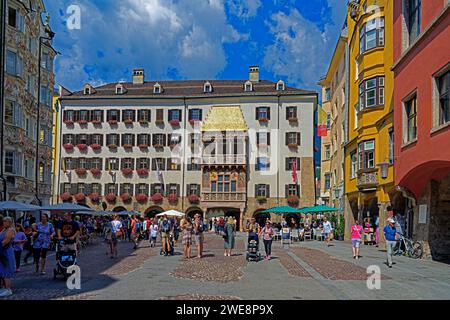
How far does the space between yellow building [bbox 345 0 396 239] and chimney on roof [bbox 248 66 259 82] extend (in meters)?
32.7

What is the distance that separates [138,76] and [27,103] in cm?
3463

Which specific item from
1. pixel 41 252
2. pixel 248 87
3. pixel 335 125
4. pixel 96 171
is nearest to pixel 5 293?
pixel 41 252

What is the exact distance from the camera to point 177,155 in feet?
206

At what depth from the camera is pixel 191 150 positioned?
6309 cm

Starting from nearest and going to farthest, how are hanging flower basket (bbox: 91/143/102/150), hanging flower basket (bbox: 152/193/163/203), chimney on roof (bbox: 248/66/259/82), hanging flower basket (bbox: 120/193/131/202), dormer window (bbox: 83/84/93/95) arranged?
hanging flower basket (bbox: 152/193/163/203)
hanging flower basket (bbox: 120/193/131/202)
hanging flower basket (bbox: 91/143/102/150)
dormer window (bbox: 83/84/93/95)
chimney on roof (bbox: 248/66/259/82)

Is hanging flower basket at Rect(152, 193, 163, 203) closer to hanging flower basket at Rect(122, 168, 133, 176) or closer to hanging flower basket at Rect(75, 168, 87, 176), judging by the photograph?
hanging flower basket at Rect(122, 168, 133, 176)

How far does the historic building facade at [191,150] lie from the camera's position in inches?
2418

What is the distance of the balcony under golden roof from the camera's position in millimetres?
62500

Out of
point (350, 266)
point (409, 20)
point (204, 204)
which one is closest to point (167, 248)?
point (350, 266)

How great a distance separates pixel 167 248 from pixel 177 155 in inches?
1547

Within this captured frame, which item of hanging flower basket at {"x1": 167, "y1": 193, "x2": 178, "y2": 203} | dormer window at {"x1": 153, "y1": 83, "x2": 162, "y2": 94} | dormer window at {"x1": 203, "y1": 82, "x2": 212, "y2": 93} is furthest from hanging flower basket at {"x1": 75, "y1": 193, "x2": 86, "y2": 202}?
dormer window at {"x1": 203, "y1": 82, "x2": 212, "y2": 93}

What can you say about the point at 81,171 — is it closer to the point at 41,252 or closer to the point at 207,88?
the point at 207,88

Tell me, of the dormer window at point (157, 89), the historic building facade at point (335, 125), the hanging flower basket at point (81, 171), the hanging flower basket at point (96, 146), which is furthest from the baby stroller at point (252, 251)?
the dormer window at point (157, 89)

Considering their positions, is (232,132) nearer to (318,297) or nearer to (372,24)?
(372,24)
